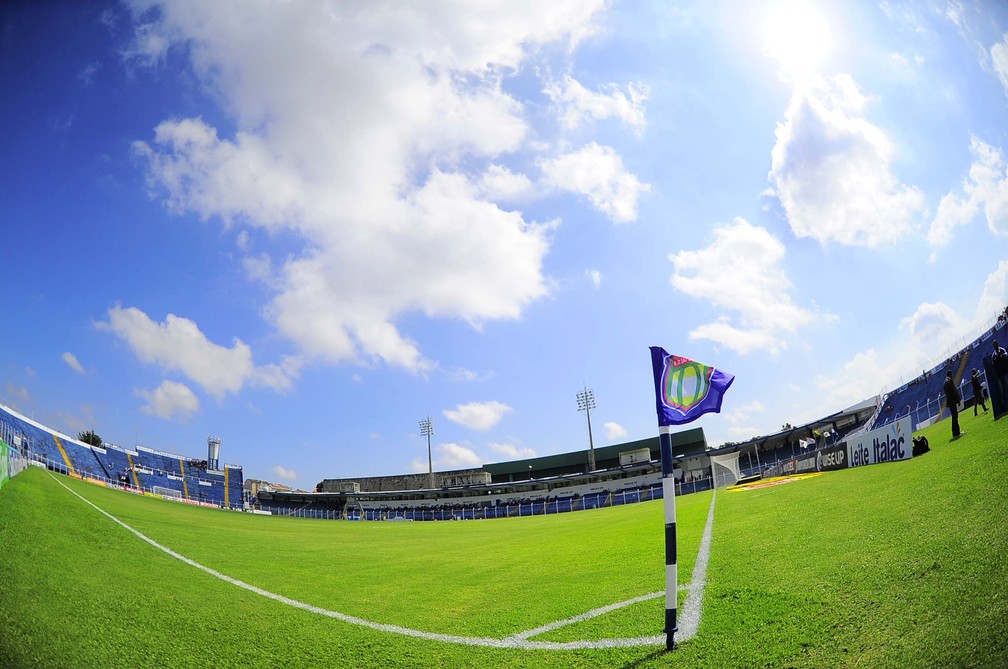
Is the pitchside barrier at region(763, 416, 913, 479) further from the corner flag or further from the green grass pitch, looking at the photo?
the corner flag

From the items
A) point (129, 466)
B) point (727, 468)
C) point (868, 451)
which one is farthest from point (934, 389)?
point (129, 466)

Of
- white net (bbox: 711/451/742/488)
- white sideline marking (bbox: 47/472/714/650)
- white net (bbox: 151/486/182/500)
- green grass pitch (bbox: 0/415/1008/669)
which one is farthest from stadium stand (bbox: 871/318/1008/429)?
white net (bbox: 151/486/182/500)

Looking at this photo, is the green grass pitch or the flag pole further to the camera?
the flag pole

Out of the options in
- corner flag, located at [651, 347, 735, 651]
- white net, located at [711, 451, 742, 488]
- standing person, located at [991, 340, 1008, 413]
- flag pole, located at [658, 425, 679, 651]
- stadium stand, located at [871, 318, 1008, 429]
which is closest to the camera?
flag pole, located at [658, 425, 679, 651]

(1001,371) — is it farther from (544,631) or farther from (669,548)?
(544,631)

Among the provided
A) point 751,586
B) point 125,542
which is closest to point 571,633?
point 751,586

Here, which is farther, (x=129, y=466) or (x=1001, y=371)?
A: (x=129, y=466)

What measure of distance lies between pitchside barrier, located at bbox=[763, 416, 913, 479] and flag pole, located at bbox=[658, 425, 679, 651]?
646 inches

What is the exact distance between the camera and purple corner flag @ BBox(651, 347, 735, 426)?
4.50m

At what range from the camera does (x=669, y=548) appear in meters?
4.07

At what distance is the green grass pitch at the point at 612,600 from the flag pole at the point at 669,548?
0.62 ft

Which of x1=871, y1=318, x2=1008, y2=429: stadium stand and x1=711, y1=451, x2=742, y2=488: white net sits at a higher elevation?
x1=871, y1=318, x2=1008, y2=429: stadium stand

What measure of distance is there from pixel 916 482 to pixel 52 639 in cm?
1236

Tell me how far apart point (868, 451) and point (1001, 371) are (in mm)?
11345
